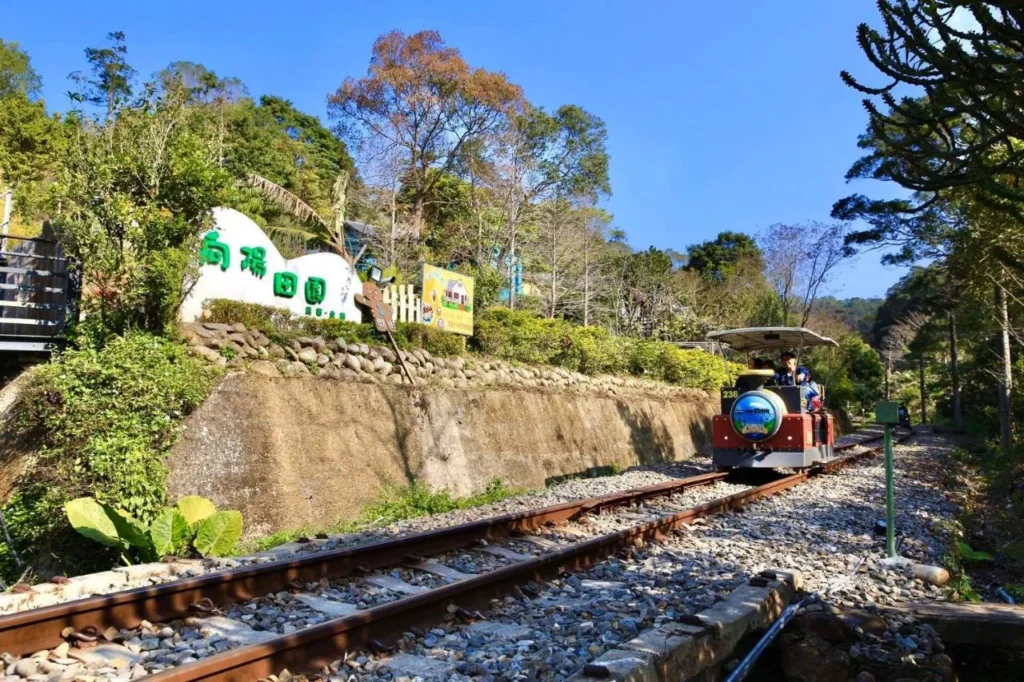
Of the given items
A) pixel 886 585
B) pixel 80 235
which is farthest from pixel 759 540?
pixel 80 235

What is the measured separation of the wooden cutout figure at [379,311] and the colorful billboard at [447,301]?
121 centimetres

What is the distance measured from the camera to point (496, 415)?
1366cm

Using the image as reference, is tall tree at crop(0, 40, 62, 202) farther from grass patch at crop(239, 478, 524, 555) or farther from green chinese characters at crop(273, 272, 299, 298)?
grass patch at crop(239, 478, 524, 555)

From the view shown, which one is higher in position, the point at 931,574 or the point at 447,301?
the point at 447,301

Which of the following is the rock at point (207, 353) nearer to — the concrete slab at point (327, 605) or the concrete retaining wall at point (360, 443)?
the concrete retaining wall at point (360, 443)

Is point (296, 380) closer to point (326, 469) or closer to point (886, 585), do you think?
point (326, 469)

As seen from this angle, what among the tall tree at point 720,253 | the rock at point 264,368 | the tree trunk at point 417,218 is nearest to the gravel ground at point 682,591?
the rock at point 264,368

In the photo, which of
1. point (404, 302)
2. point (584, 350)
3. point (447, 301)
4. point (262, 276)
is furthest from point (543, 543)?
point (584, 350)

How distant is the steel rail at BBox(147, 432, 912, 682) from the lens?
3.69 meters

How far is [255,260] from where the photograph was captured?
11.0m

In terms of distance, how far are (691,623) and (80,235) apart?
8246mm

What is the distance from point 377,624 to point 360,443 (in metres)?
6.28

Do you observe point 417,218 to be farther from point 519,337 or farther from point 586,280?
point 519,337

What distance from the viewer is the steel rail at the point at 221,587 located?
4.26 meters
